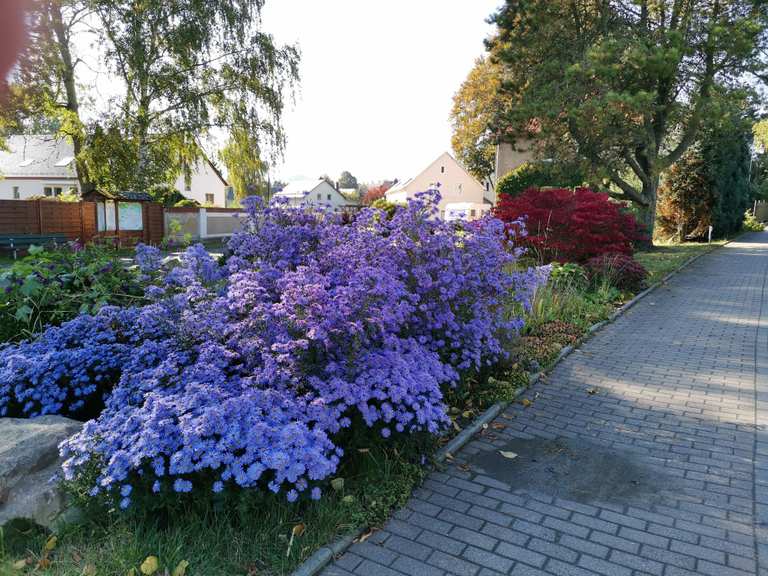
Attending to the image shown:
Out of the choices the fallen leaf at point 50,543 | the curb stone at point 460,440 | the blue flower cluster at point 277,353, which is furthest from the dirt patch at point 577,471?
the fallen leaf at point 50,543

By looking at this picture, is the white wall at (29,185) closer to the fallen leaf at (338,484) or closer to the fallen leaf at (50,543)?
the fallen leaf at (50,543)

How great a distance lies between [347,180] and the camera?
133500 mm

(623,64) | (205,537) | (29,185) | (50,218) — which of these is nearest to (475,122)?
(623,64)

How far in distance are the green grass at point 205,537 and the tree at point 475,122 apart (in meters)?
37.3

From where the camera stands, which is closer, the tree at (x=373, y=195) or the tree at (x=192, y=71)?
the tree at (x=192, y=71)

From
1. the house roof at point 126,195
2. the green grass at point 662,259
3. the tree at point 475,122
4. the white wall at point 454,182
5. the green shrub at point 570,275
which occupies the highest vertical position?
the tree at point 475,122

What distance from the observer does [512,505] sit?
338 centimetres

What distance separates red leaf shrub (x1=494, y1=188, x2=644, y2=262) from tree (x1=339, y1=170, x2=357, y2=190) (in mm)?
121409

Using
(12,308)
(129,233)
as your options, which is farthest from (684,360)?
(129,233)

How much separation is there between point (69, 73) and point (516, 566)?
2280 centimetres

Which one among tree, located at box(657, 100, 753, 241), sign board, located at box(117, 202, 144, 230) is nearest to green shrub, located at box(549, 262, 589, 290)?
sign board, located at box(117, 202, 144, 230)

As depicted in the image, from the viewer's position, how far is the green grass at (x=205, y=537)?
2.66 m

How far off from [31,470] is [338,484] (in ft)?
5.77

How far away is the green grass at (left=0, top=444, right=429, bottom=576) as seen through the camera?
2.66m
